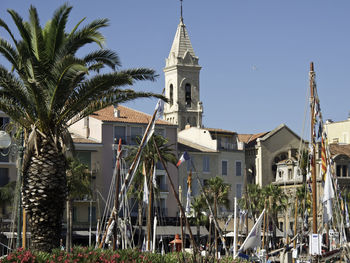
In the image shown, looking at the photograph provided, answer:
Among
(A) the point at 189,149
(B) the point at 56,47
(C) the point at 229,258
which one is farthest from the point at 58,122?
(A) the point at 189,149

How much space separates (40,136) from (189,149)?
6251 cm

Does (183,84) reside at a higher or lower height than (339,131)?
higher

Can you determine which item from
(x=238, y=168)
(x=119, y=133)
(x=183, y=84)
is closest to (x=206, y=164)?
(x=238, y=168)

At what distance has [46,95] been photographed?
25.8 m

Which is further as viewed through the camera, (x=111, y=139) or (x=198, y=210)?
(x=111, y=139)

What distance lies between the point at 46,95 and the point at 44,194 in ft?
9.97

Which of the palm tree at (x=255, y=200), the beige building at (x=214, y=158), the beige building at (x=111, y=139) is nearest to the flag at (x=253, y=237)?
the beige building at (x=111, y=139)

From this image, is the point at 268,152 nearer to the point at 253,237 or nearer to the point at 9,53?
the point at 253,237

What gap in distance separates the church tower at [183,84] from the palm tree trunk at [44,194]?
10161cm

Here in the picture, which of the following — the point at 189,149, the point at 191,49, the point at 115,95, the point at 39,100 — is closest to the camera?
the point at 39,100

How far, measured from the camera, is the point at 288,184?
97062 mm

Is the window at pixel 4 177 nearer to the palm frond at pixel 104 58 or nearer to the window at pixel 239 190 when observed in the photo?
the window at pixel 239 190

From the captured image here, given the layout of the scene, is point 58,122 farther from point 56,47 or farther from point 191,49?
point 191,49

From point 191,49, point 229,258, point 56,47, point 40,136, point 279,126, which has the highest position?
point 191,49
